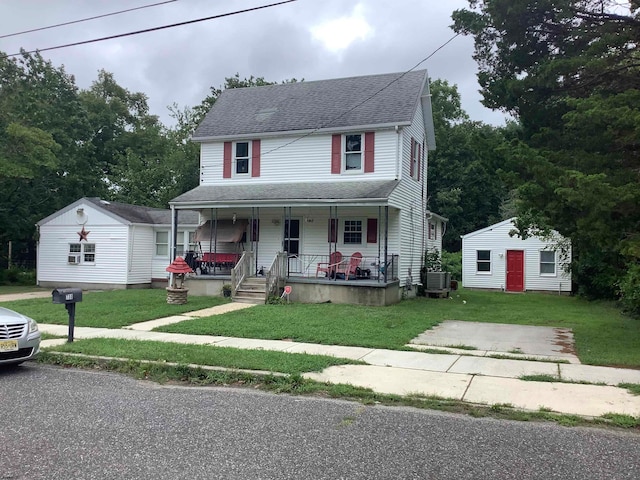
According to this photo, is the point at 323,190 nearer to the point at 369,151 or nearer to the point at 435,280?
the point at 369,151

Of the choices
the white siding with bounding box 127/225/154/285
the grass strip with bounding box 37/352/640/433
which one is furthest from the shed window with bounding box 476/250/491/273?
the grass strip with bounding box 37/352/640/433

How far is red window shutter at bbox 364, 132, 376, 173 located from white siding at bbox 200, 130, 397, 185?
13 cm

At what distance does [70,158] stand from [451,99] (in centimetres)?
3274

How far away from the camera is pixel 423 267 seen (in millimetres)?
21109

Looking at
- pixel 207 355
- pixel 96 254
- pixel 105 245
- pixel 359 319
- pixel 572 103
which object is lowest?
pixel 207 355

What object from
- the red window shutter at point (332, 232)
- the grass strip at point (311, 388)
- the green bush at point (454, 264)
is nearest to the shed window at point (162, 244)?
the red window shutter at point (332, 232)

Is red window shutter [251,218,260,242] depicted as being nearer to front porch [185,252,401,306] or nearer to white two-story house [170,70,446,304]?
white two-story house [170,70,446,304]

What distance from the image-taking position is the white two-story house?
16.7m

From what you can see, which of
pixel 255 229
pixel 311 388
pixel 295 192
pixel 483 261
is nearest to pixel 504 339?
pixel 311 388

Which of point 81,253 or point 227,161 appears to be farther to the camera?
point 81,253

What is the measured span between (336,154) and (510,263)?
11.8 metres

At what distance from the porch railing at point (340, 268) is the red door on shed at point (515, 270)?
1006 centimetres

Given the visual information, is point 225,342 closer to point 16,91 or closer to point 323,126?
point 323,126

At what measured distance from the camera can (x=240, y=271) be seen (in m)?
16.8
